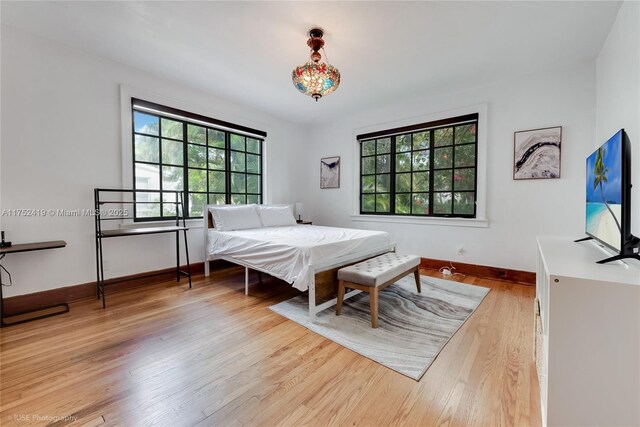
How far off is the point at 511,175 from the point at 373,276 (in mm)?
2441

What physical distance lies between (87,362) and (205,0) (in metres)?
2.60

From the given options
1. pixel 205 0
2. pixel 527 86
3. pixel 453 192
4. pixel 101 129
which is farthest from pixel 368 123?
pixel 101 129

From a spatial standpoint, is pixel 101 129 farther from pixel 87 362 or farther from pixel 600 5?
pixel 600 5

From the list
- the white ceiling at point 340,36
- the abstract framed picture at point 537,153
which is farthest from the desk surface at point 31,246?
the abstract framed picture at point 537,153

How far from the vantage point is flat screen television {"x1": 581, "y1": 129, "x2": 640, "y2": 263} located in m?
1.27

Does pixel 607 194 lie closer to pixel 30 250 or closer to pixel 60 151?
pixel 30 250

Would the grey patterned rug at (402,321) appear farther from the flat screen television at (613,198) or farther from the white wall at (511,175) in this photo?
the flat screen television at (613,198)

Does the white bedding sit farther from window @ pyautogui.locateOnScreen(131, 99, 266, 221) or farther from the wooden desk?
the wooden desk

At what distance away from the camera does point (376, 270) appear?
2.31 meters

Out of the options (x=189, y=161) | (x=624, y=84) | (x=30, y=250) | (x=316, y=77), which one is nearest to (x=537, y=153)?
(x=624, y=84)

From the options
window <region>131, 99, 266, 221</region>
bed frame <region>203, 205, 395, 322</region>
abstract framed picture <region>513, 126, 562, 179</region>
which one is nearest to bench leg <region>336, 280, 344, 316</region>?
bed frame <region>203, 205, 395, 322</region>

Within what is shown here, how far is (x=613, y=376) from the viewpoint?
102cm

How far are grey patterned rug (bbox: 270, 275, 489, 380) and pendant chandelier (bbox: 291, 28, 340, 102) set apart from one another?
1.97m

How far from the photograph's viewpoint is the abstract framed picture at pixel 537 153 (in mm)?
3028
